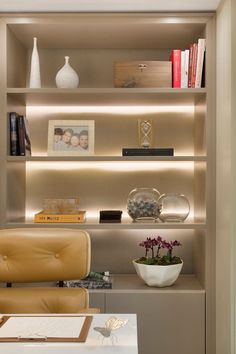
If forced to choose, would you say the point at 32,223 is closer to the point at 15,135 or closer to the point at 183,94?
the point at 15,135

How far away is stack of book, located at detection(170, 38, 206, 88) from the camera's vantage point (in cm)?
307

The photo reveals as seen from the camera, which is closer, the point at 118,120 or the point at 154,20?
the point at 154,20

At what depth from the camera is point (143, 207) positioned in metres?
3.20

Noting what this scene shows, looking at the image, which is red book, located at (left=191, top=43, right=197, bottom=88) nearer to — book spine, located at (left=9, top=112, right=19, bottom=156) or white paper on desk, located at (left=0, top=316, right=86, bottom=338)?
book spine, located at (left=9, top=112, right=19, bottom=156)

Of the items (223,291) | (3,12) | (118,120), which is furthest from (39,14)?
(223,291)

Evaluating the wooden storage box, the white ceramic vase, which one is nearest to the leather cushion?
the white ceramic vase

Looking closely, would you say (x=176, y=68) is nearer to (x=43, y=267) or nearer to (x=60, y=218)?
(x=60, y=218)

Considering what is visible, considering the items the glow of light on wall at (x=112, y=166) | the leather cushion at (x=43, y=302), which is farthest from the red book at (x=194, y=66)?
the leather cushion at (x=43, y=302)

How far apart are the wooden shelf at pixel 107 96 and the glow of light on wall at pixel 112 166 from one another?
1.42ft

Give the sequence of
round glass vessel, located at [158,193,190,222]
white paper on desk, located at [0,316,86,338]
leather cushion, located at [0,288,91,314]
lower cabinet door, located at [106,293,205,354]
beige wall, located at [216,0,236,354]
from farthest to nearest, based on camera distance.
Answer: round glass vessel, located at [158,193,190,222] < lower cabinet door, located at [106,293,205,354] < beige wall, located at [216,0,236,354] < leather cushion, located at [0,288,91,314] < white paper on desk, located at [0,316,86,338]

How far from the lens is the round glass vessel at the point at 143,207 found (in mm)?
3205

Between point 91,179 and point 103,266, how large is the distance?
2.07 ft

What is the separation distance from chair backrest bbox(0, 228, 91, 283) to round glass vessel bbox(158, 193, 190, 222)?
997 mm

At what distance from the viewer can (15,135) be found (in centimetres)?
314
